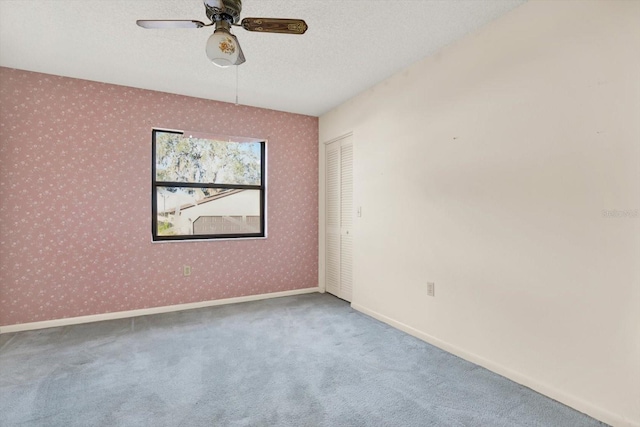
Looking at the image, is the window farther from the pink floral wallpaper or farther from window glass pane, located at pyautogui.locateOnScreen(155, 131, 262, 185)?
the pink floral wallpaper

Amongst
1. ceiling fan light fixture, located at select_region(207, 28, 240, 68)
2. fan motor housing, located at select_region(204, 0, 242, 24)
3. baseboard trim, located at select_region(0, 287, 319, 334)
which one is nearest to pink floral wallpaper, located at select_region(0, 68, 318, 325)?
baseboard trim, located at select_region(0, 287, 319, 334)

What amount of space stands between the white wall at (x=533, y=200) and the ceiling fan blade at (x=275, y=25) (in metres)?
1.46

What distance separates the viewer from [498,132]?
229 cm

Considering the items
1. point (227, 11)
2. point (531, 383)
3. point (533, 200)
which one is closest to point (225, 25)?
point (227, 11)

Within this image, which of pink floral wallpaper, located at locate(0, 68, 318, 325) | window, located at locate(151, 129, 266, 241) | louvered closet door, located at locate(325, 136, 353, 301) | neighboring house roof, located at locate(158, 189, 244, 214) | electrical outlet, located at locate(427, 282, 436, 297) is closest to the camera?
electrical outlet, located at locate(427, 282, 436, 297)

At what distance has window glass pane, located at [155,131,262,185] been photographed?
3832 millimetres

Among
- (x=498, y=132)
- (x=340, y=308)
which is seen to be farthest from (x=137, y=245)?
(x=498, y=132)

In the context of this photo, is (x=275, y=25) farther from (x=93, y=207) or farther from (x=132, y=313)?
(x=132, y=313)

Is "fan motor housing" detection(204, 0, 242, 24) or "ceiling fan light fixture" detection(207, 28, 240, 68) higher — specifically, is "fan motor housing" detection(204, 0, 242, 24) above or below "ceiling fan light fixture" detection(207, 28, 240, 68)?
above

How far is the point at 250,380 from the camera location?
2186 millimetres

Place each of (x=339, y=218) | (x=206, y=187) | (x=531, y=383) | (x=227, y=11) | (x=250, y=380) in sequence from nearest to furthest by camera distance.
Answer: (x=227, y=11), (x=531, y=383), (x=250, y=380), (x=206, y=187), (x=339, y=218)

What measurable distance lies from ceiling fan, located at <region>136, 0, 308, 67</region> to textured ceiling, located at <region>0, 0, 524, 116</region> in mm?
395

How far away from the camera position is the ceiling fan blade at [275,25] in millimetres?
1777

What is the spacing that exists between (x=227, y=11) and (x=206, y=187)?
99.7 inches
